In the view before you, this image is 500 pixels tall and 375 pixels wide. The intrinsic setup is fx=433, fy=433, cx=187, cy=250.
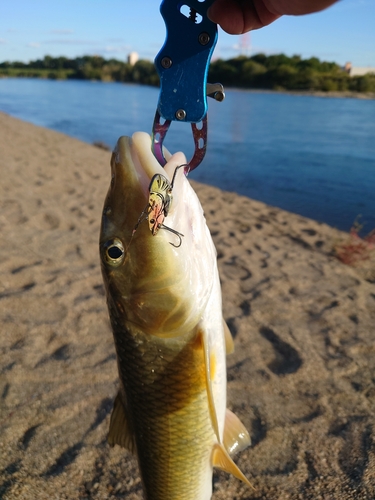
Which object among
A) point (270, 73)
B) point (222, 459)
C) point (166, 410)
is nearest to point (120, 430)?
point (166, 410)

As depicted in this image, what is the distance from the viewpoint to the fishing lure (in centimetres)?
142

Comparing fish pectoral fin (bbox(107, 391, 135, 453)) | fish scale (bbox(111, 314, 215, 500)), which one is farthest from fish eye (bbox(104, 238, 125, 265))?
fish pectoral fin (bbox(107, 391, 135, 453))

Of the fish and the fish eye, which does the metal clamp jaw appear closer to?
the fish

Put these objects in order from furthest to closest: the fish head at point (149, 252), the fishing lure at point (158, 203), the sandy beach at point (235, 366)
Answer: the sandy beach at point (235, 366)
the fish head at point (149, 252)
the fishing lure at point (158, 203)

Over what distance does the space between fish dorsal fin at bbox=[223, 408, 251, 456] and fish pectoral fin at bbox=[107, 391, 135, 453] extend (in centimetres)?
45

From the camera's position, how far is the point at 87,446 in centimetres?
297

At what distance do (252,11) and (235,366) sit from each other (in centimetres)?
287

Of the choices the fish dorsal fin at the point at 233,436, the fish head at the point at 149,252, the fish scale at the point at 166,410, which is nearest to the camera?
the fish head at the point at 149,252

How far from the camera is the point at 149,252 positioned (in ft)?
5.33

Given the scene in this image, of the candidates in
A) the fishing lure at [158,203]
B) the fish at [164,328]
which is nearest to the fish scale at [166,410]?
the fish at [164,328]

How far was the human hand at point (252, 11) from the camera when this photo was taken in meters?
1.59

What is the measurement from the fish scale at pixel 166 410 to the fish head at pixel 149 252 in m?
0.09

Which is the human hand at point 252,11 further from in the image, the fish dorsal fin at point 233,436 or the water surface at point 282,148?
the water surface at point 282,148

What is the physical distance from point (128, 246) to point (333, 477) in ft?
7.25
